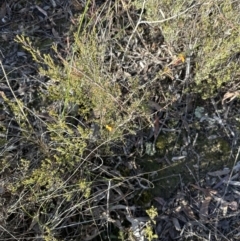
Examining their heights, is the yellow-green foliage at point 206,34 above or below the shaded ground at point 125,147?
above

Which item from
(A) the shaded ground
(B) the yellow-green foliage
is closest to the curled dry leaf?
(A) the shaded ground

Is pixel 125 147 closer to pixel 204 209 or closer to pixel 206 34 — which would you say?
pixel 204 209

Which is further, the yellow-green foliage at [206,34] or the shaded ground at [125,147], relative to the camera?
the yellow-green foliage at [206,34]

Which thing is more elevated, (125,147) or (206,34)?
(206,34)

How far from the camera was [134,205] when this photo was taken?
2.24 m

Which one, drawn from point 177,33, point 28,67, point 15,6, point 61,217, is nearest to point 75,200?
point 61,217

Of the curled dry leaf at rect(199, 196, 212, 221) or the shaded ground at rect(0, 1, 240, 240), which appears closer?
the shaded ground at rect(0, 1, 240, 240)

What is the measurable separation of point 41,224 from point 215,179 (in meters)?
0.92

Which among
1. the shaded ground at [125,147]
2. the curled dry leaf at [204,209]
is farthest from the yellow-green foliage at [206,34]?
the curled dry leaf at [204,209]

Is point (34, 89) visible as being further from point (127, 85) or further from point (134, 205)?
point (134, 205)

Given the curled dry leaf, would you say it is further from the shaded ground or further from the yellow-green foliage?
the yellow-green foliage

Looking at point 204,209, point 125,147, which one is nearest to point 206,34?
point 125,147

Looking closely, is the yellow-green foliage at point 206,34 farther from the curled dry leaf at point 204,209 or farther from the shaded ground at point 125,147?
the curled dry leaf at point 204,209

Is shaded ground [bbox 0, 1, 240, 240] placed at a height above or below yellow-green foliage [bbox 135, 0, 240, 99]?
below
